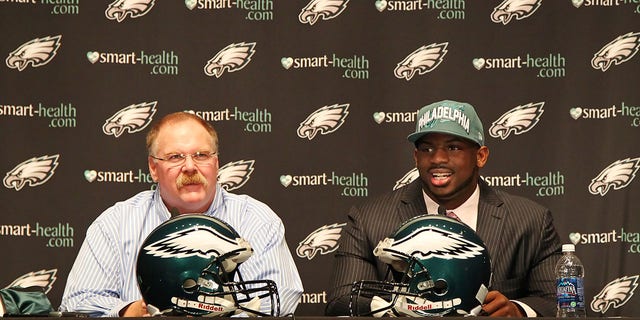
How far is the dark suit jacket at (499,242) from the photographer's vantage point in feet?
13.0

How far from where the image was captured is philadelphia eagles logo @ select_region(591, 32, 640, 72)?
5070mm

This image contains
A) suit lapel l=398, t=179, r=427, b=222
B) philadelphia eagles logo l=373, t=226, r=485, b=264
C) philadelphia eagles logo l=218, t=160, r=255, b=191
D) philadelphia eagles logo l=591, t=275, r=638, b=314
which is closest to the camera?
philadelphia eagles logo l=373, t=226, r=485, b=264

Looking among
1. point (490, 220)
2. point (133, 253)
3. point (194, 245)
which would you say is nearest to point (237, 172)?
point (133, 253)

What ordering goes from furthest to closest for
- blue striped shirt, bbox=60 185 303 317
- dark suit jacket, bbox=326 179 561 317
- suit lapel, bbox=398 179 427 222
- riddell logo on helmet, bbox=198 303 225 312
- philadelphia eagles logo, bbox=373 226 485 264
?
suit lapel, bbox=398 179 427 222
dark suit jacket, bbox=326 179 561 317
blue striped shirt, bbox=60 185 303 317
philadelphia eagles logo, bbox=373 226 485 264
riddell logo on helmet, bbox=198 303 225 312

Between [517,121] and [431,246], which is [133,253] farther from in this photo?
[517,121]

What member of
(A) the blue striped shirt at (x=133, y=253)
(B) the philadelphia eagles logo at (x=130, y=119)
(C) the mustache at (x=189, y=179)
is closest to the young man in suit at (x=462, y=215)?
(A) the blue striped shirt at (x=133, y=253)

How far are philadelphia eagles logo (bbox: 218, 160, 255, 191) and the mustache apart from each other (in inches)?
41.1

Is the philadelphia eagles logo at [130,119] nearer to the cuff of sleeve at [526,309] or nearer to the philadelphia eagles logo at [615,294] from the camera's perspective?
the cuff of sleeve at [526,309]

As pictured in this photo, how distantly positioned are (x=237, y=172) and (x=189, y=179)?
107cm

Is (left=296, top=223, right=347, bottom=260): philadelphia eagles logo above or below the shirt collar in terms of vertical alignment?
below

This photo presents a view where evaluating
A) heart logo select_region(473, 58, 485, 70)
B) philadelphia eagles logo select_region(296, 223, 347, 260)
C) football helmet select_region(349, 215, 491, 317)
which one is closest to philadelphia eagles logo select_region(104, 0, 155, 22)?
philadelphia eagles logo select_region(296, 223, 347, 260)

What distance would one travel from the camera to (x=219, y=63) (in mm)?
5105

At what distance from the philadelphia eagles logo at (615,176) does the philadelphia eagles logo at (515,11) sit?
82 cm

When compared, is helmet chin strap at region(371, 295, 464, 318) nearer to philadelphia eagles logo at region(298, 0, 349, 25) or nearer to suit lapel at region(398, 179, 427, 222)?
suit lapel at region(398, 179, 427, 222)
